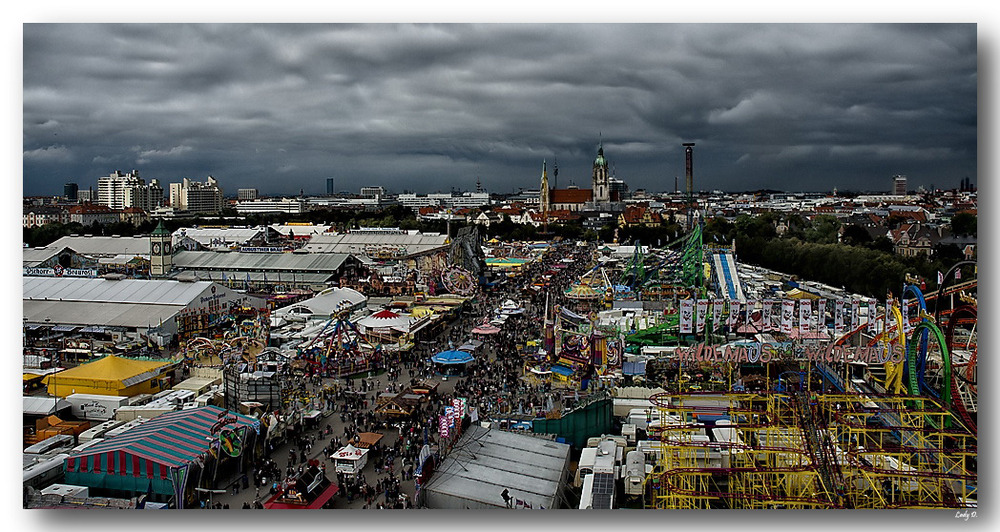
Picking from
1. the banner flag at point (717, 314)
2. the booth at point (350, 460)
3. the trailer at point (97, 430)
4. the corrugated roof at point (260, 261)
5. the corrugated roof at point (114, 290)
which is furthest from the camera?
the corrugated roof at point (260, 261)

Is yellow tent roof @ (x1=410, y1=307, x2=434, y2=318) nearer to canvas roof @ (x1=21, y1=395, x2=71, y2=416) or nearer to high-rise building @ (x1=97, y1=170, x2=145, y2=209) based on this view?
canvas roof @ (x1=21, y1=395, x2=71, y2=416)

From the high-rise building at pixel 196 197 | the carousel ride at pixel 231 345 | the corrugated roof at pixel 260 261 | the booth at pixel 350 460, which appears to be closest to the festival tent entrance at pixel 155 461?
the booth at pixel 350 460

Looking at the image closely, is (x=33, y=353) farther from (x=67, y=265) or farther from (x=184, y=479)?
(x=67, y=265)

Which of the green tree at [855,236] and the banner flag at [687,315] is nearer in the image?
the banner flag at [687,315]

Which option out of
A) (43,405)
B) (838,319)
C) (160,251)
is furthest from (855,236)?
(43,405)

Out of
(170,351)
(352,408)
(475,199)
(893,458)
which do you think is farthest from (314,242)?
(475,199)

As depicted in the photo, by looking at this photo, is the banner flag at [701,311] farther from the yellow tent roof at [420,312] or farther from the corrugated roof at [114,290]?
the corrugated roof at [114,290]

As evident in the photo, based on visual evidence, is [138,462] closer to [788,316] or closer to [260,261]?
[788,316]
